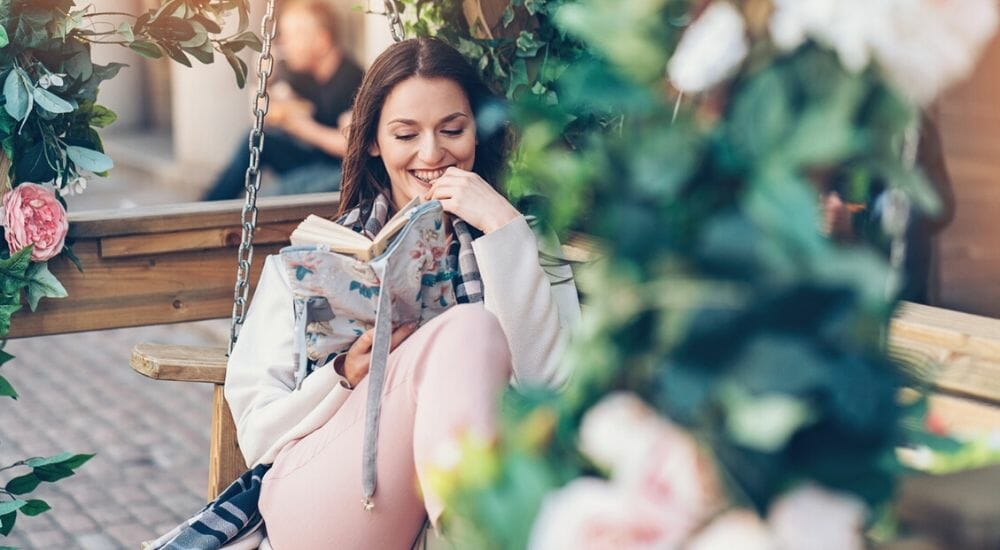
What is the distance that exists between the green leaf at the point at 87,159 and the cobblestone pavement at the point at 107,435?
76.8 inches

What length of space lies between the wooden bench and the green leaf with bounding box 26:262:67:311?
0.43ft

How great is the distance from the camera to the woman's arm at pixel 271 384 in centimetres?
251

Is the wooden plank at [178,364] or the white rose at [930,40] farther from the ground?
the white rose at [930,40]

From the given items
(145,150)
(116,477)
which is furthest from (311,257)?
(145,150)

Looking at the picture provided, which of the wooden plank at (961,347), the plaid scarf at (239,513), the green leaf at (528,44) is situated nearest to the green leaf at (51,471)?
the plaid scarf at (239,513)

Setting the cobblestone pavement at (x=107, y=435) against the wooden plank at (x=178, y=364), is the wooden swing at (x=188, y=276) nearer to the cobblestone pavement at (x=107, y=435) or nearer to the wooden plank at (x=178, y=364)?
the wooden plank at (x=178, y=364)

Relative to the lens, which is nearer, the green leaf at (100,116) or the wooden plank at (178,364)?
the wooden plank at (178,364)

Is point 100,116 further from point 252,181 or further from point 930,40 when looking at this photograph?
point 930,40

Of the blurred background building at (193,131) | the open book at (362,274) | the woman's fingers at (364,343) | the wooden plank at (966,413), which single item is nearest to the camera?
the wooden plank at (966,413)

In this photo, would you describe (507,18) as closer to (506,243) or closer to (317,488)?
(506,243)

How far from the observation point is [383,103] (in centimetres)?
285

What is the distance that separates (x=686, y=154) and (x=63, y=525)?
3997 millimetres

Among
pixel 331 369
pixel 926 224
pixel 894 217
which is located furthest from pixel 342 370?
pixel 926 224

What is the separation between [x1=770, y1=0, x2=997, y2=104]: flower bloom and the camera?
0.93 m
